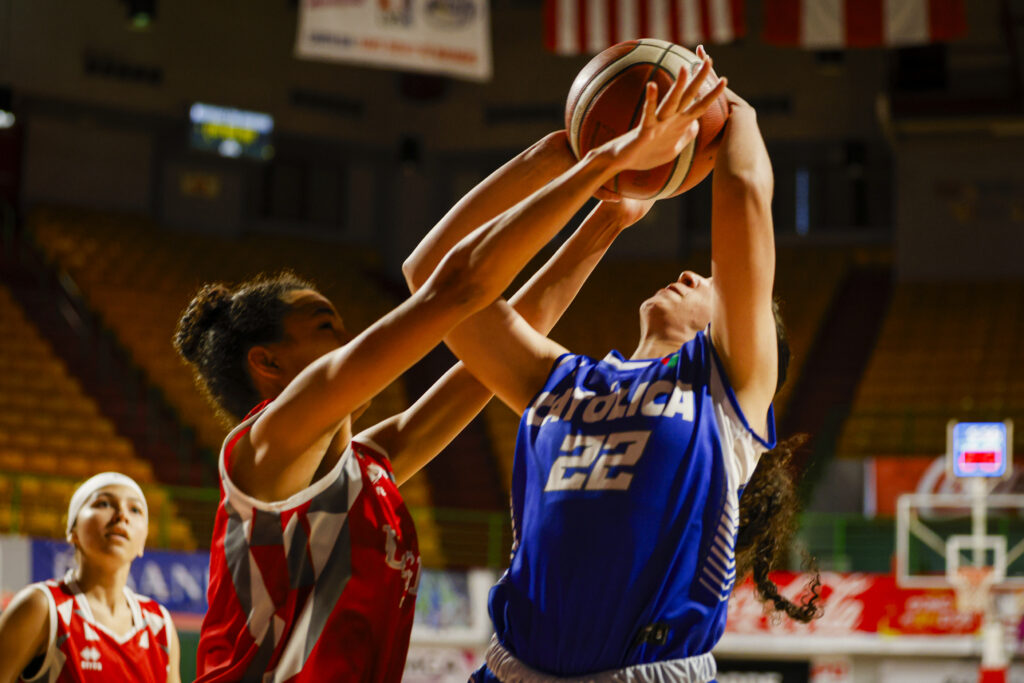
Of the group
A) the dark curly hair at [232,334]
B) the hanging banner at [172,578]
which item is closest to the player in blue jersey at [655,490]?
the dark curly hair at [232,334]

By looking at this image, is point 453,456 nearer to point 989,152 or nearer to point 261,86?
point 261,86

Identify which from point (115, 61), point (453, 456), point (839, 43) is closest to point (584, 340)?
point (453, 456)

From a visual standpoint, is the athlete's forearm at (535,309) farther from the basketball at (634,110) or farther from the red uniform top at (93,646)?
the red uniform top at (93,646)

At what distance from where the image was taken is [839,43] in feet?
40.9

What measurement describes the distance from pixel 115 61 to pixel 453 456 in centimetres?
766

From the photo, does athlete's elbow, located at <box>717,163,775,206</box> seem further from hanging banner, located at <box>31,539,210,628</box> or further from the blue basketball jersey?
hanging banner, located at <box>31,539,210,628</box>

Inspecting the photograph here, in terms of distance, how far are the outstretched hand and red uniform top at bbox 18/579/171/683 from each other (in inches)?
103

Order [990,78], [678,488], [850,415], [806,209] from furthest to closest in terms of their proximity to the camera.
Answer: [806,209] → [990,78] → [850,415] → [678,488]

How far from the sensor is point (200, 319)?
2607mm

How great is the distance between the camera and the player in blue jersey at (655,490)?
2170mm

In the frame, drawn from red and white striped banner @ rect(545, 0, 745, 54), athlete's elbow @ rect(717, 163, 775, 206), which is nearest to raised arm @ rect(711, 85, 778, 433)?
athlete's elbow @ rect(717, 163, 775, 206)

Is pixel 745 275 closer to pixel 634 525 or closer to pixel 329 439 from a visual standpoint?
pixel 634 525

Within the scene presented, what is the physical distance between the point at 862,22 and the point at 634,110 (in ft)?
35.0

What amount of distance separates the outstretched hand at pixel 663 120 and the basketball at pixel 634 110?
0.25 meters
